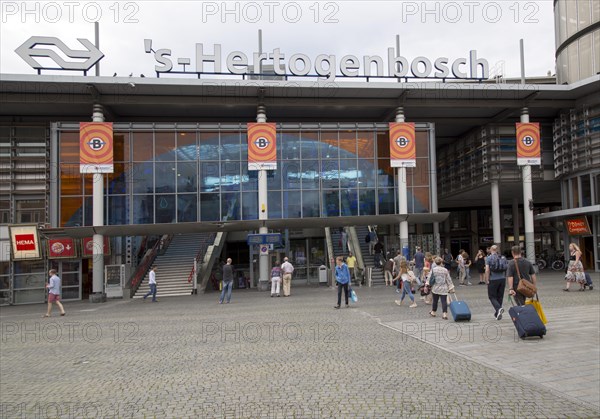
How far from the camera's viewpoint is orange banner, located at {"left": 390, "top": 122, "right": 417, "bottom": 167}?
28828 millimetres

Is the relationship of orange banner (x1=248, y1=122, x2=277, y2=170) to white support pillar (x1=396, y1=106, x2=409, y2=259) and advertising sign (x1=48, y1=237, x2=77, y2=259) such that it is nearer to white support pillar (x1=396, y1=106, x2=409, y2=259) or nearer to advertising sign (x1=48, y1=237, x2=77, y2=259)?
white support pillar (x1=396, y1=106, x2=409, y2=259)

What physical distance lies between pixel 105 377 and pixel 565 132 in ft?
109

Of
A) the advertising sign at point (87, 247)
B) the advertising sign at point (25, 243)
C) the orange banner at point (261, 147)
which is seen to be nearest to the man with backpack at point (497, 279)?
the orange banner at point (261, 147)

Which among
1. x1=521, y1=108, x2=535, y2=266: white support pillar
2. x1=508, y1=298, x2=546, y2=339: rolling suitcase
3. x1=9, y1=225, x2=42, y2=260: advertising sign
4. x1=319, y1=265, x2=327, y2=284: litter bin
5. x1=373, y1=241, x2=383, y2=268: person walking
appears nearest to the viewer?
x1=508, y1=298, x2=546, y2=339: rolling suitcase

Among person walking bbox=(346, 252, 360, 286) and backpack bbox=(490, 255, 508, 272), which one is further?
person walking bbox=(346, 252, 360, 286)

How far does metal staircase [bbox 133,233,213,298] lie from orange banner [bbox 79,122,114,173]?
632 centimetres

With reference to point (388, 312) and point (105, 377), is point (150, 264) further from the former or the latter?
point (105, 377)

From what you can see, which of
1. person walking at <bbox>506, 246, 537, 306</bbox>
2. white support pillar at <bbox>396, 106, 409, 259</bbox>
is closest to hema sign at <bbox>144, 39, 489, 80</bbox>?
white support pillar at <bbox>396, 106, 409, 259</bbox>

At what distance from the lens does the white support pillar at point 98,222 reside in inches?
1016

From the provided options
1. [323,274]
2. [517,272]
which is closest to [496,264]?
[517,272]

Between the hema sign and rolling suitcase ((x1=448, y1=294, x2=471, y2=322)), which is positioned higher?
the hema sign

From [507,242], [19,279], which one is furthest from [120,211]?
[507,242]

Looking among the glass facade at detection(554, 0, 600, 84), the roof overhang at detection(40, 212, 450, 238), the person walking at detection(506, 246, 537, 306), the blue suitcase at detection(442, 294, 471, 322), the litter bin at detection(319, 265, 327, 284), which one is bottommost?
the litter bin at detection(319, 265, 327, 284)

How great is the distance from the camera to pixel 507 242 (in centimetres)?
5159
